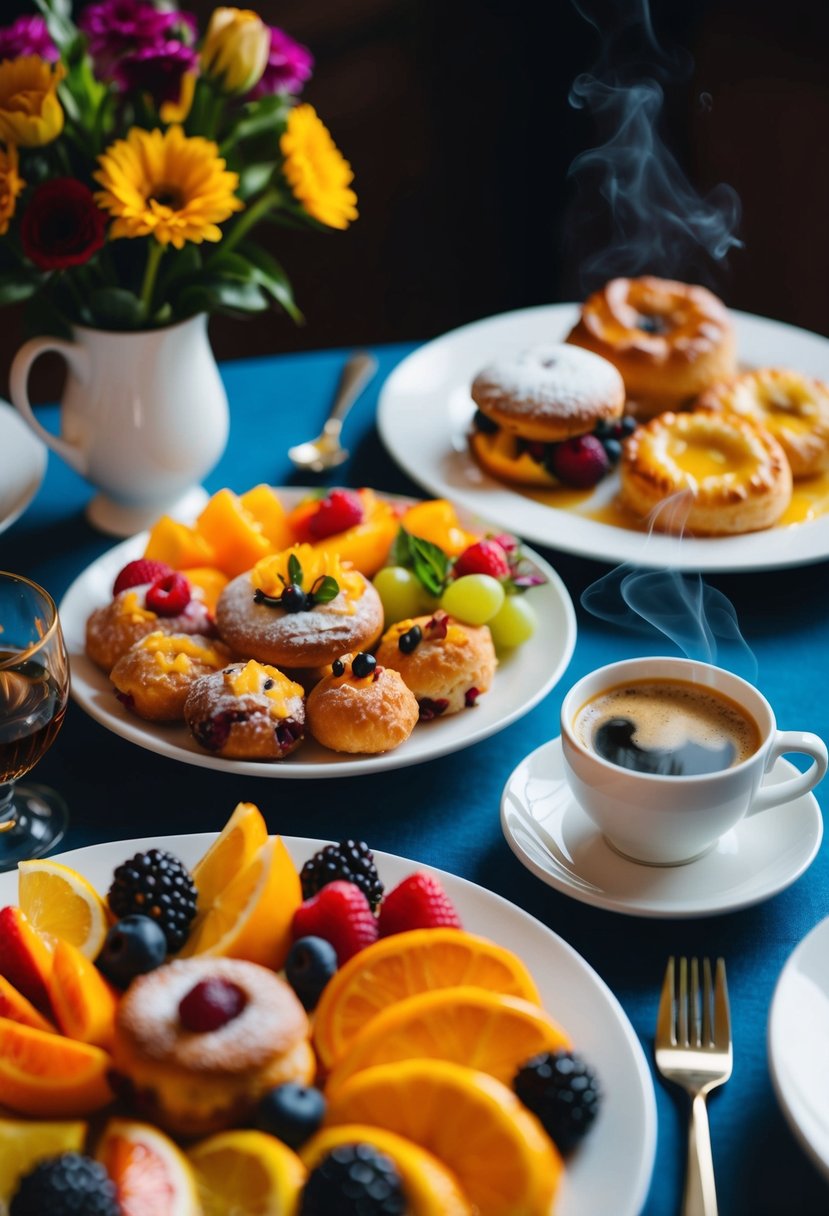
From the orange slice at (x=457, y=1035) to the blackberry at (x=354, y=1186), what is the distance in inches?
4.2

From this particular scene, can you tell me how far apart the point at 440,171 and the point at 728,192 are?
1304 mm

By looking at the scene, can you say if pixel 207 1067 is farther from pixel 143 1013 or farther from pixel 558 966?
pixel 558 966

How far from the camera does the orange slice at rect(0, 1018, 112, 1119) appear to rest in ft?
3.38

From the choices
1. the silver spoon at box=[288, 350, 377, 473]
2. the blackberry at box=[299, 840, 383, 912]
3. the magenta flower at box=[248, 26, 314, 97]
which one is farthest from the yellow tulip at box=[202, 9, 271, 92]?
the blackberry at box=[299, 840, 383, 912]

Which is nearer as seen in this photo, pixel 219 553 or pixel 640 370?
pixel 219 553

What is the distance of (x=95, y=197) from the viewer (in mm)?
1824

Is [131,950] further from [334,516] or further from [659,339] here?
[659,339]

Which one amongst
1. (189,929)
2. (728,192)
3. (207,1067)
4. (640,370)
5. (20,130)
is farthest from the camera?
(728,192)

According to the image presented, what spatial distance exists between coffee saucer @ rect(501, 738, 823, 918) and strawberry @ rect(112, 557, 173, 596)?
0.61 m

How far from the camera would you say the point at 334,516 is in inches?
72.3

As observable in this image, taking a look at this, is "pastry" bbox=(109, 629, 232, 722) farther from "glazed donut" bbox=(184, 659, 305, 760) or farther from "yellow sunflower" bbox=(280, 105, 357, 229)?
"yellow sunflower" bbox=(280, 105, 357, 229)

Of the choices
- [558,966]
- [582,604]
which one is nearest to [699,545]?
[582,604]

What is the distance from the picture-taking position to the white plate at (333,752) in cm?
149

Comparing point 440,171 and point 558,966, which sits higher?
point 558,966
